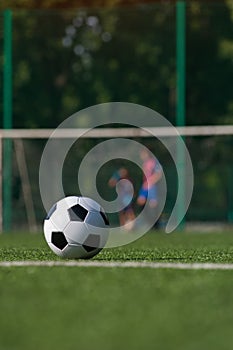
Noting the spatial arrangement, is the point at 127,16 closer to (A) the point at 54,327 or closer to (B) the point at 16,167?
(B) the point at 16,167

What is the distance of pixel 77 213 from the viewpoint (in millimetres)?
8023

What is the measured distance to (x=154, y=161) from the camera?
57.0ft

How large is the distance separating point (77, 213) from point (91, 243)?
0.34 m

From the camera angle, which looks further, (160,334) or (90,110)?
(90,110)

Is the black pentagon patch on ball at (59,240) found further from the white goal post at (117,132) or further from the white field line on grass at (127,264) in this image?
the white goal post at (117,132)

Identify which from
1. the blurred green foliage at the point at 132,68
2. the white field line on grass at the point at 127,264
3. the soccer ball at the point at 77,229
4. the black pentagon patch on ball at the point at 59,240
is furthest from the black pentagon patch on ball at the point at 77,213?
the blurred green foliage at the point at 132,68

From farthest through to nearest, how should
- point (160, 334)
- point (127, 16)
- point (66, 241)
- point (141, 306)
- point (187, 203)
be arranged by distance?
point (127, 16), point (187, 203), point (66, 241), point (141, 306), point (160, 334)

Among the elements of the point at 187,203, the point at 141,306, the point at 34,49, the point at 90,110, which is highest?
the point at 141,306

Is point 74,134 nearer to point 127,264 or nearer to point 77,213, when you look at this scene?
point 77,213

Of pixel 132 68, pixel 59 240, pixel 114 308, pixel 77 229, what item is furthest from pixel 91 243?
pixel 132 68

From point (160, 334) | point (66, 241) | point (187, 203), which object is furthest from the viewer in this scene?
point (187, 203)

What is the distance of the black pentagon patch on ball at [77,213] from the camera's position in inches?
314

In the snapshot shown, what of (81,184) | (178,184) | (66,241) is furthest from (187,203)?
(66,241)

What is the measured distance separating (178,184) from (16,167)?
297cm
